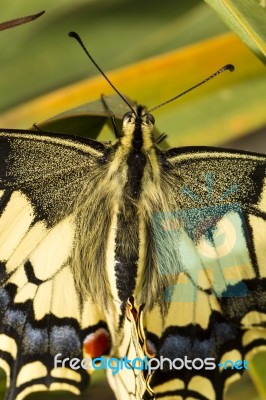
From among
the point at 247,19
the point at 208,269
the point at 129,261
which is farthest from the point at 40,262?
the point at 247,19

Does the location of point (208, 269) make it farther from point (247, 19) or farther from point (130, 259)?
point (247, 19)

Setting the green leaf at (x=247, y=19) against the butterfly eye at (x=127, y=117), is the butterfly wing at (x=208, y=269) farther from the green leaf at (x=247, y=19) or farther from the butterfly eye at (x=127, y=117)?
the green leaf at (x=247, y=19)

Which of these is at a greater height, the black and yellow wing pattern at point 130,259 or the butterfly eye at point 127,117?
the butterfly eye at point 127,117

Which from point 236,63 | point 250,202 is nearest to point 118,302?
point 250,202

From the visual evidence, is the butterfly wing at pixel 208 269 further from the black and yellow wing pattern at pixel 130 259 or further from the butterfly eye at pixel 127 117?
the butterfly eye at pixel 127 117

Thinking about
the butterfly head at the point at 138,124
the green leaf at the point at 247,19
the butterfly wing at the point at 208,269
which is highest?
the green leaf at the point at 247,19

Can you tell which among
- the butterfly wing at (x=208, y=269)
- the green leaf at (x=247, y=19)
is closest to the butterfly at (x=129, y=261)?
the butterfly wing at (x=208, y=269)

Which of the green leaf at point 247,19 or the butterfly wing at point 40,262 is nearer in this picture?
the green leaf at point 247,19

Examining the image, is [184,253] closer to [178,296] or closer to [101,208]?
[178,296]
